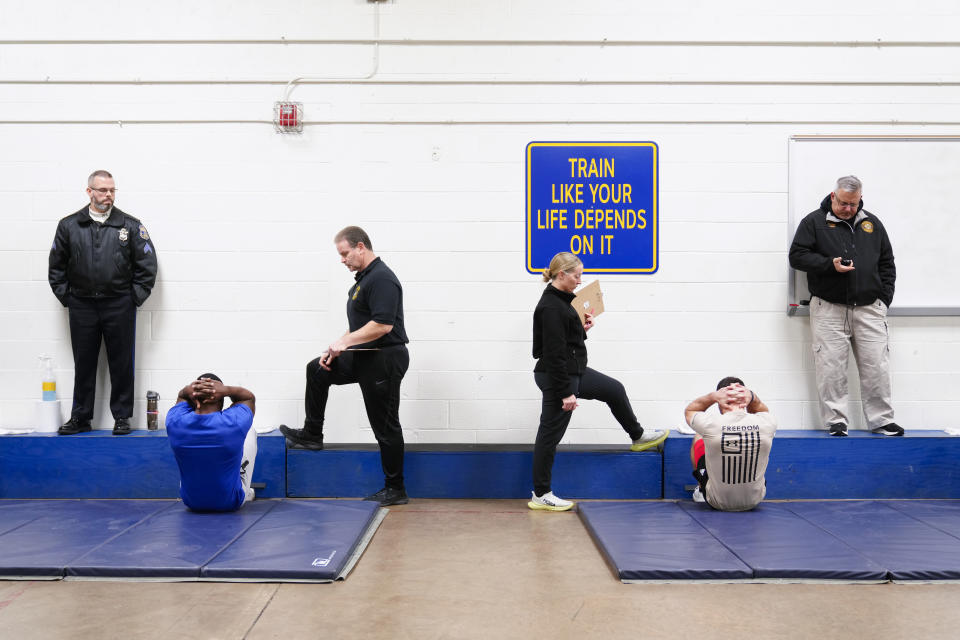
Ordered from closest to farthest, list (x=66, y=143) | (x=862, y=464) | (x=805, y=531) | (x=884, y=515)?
1. (x=805, y=531)
2. (x=884, y=515)
3. (x=862, y=464)
4. (x=66, y=143)

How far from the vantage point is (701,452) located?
5.07 meters

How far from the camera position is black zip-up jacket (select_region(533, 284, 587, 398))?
4.88m

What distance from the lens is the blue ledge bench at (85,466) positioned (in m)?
5.38

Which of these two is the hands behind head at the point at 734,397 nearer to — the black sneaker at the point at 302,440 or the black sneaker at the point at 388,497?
the black sneaker at the point at 388,497

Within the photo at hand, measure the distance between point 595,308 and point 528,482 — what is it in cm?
135

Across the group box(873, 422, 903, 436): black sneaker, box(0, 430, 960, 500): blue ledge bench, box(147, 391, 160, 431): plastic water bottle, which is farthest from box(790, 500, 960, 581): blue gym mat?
box(147, 391, 160, 431): plastic water bottle

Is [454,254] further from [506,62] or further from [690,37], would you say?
[690,37]

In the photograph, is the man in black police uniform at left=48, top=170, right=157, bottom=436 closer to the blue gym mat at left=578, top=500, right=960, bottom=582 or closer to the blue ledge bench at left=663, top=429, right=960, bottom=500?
the blue gym mat at left=578, top=500, right=960, bottom=582

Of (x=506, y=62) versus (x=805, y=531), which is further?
(x=506, y=62)

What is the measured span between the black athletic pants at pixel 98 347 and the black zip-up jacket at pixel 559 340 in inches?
117

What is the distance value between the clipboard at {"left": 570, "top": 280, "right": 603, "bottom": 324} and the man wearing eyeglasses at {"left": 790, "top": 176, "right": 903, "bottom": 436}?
1.45m

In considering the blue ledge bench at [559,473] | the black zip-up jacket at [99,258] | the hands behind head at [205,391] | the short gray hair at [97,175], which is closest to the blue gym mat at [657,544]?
the blue ledge bench at [559,473]

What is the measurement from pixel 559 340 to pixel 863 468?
2439 mm

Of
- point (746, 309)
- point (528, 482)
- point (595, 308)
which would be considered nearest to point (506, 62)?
point (595, 308)
